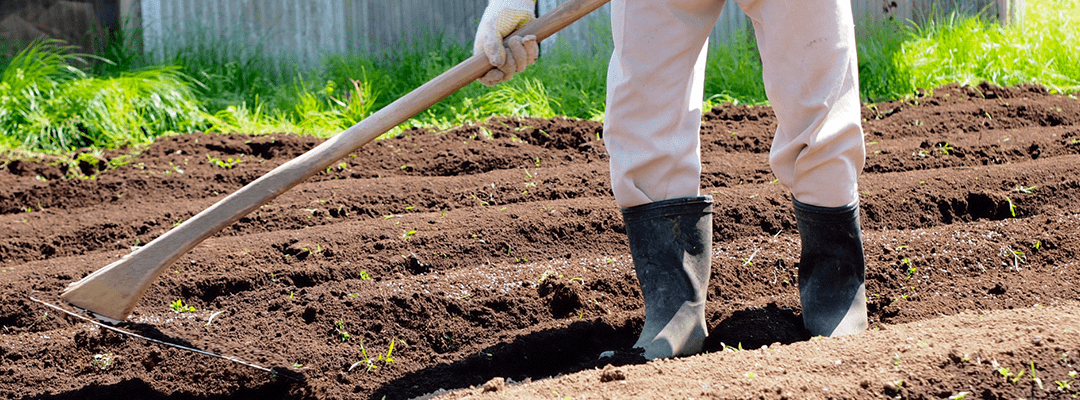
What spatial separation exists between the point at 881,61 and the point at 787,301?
382 centimetres

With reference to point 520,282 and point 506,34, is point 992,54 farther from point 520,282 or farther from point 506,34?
point 506,34

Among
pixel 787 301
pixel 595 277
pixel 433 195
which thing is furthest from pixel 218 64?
pixel 787 301

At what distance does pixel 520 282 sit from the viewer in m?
2.60

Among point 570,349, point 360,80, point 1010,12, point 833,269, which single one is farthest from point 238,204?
point 1010,12

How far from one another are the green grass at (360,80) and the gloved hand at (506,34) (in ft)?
9.31

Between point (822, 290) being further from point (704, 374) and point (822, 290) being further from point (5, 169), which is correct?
point (5, 169)

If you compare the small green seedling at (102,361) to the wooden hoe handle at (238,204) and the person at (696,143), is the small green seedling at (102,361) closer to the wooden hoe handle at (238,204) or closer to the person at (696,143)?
the wooden hoe handle at (238,204)

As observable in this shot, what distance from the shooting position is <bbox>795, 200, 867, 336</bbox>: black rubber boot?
213 centimetres

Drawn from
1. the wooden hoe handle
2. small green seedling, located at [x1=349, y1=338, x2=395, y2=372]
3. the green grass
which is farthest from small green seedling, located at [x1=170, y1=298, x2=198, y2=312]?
the green grass

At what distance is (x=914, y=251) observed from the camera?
2664 mm

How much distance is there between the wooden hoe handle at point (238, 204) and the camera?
2119mm

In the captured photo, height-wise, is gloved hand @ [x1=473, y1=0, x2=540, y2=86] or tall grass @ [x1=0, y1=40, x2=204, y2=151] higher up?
gloved hand @ [x1=473, y1=0, x2=540, y2=86]

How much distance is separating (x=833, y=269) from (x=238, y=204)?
151 centimetres

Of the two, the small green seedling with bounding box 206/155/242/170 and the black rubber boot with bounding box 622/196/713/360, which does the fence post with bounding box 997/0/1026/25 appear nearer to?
the black rubber boot with bounding box 622/196/713/360
